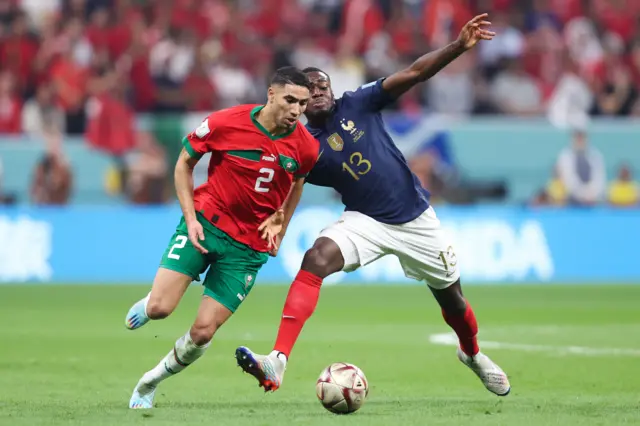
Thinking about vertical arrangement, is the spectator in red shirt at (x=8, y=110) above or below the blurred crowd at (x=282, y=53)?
below

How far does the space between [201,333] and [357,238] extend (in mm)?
1439

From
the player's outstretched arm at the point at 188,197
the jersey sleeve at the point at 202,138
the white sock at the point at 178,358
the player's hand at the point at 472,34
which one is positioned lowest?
the white sock at the point at 178,358

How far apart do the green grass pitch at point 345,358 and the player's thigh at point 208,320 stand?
470 mm

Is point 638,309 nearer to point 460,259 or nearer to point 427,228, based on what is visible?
point 460,259

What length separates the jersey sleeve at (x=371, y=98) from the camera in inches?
350

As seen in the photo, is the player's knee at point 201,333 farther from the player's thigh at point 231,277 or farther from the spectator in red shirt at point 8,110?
the spectator in red shirt at point 8,110

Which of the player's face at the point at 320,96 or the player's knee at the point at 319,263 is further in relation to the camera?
the player's face at the point at 320,96

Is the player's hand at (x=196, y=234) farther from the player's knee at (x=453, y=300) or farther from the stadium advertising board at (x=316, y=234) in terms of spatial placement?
the stadium advertising board at (x=316, y=234)

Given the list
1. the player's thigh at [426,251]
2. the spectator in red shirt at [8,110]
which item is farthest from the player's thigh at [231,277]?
the spectator in red shirt at [8,110]

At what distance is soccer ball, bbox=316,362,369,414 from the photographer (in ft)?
25.2

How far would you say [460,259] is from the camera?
19.5 meters

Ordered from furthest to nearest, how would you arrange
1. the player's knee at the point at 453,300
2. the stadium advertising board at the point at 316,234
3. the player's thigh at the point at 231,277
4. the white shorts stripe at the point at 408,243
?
the stadium advertising board at the point at 316,234
the player's knee at the point at 453,300
the white shorts stripe at the point at 408,243
the player's thigh at the point at 231,277

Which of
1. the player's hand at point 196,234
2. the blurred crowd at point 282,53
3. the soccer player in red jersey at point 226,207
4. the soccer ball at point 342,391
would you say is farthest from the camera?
the blurred crowd at point 282,53

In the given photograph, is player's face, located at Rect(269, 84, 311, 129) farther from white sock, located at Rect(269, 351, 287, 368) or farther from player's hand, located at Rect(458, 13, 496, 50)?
white sock, located at Rect(269, 351, 287, 368)
